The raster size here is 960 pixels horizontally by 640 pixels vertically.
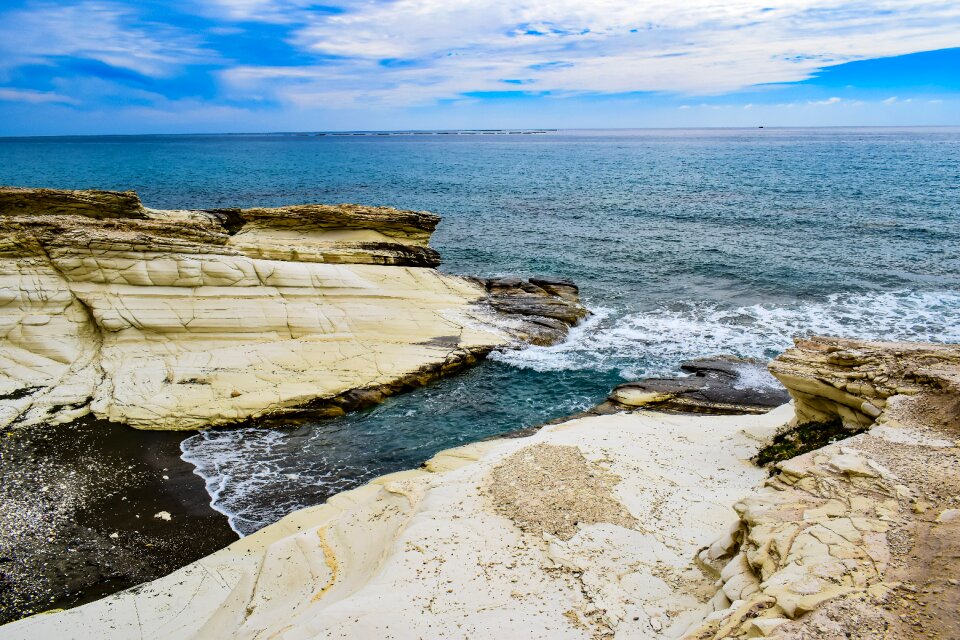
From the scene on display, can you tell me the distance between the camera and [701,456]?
13.6 metres

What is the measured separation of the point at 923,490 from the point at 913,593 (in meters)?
2.50

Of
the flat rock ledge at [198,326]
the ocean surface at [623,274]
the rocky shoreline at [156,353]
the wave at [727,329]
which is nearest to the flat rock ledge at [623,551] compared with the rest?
the rocky shoreline at [156,353]

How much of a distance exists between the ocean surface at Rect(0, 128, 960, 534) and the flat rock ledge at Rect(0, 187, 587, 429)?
4.55ft

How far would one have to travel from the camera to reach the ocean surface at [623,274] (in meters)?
16.5

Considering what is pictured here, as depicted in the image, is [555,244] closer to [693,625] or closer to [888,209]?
[888,209]

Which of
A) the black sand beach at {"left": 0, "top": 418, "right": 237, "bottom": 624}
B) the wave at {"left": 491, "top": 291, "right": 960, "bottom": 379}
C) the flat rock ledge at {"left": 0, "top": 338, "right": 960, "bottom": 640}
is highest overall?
the flat rock ledge at {"left": 0, "top": 338, "right": 960, "bottom": 640}

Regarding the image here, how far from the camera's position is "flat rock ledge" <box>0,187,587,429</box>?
1777cm

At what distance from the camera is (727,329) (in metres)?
25.2

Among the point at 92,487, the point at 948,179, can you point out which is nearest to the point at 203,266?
the point at 92,487

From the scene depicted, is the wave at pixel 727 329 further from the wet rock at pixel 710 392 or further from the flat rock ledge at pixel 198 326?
the flat rock ledge at pixel 198 326

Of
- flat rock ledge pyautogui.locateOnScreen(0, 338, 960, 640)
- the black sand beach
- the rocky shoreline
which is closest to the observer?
flat rock ledge pyautogui.locateOnScreen(0, 338, 960, 640)

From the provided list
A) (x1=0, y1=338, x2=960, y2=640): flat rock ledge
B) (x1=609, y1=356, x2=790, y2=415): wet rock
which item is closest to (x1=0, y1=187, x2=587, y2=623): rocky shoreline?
(x1=0, y1=338, x2=960, y2=640): flat rock ledge

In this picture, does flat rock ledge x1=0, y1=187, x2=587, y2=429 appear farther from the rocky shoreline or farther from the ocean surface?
the ocean surface

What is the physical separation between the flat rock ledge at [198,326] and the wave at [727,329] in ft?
6.09
